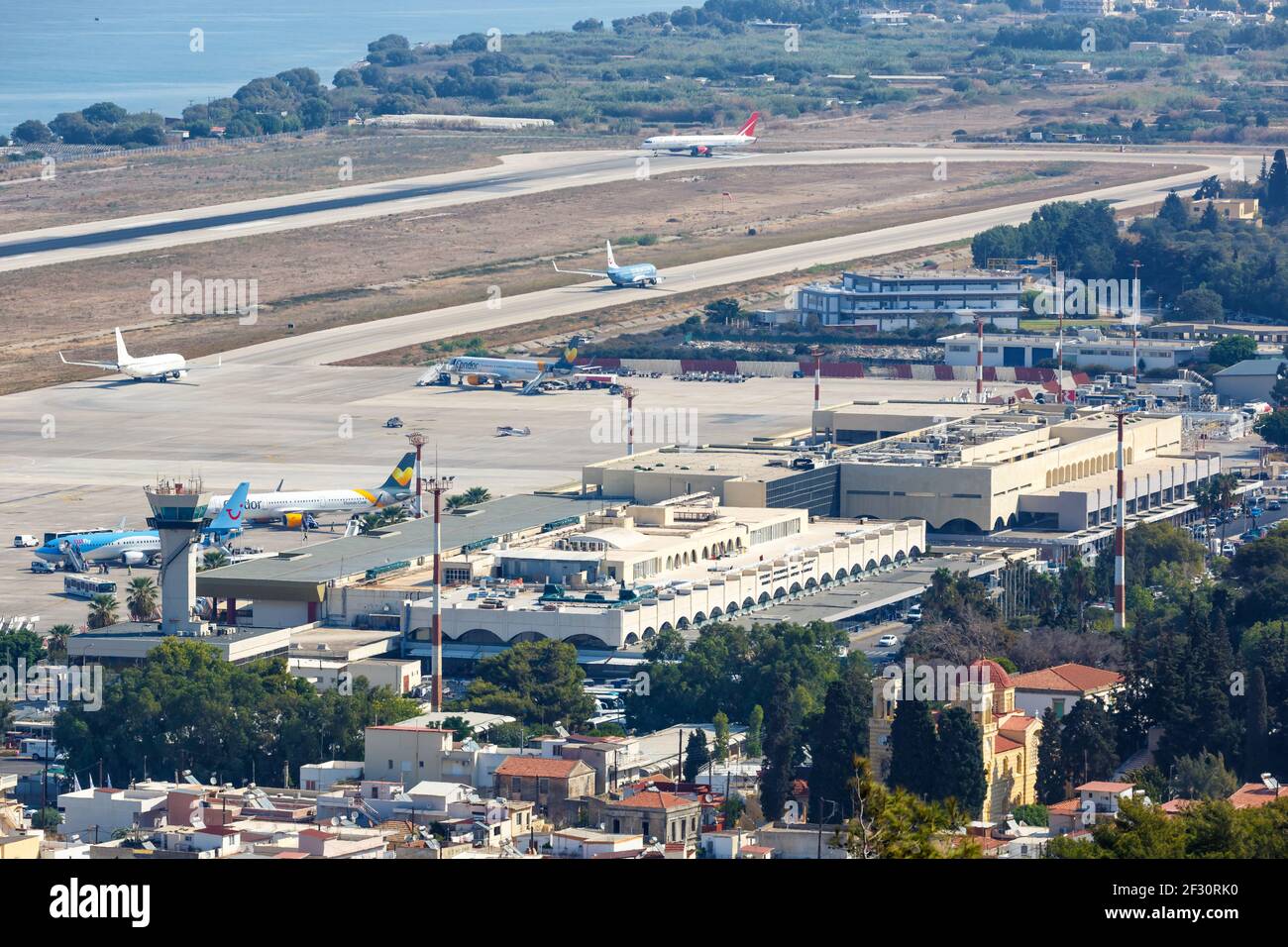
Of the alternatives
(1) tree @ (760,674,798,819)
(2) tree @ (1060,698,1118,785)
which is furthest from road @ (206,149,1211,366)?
(2) tree @ (1060,698,1118,785)

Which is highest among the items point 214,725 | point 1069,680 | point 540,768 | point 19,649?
point 540,768

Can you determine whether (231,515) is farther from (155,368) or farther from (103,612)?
Answer: (155,368)

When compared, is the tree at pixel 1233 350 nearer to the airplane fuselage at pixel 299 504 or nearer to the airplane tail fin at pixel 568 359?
the airplane tail fin at pixel 568 359

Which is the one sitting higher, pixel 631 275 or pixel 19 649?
pixel 631 275

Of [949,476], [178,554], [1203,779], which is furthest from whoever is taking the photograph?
[949,476]

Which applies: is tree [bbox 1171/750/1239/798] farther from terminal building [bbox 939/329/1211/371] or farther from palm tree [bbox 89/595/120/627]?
terminal building [bbox 939/329/1211/371]

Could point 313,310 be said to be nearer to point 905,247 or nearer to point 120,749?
point 905,247

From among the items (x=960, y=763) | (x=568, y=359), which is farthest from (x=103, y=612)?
(x=568, y=359)
